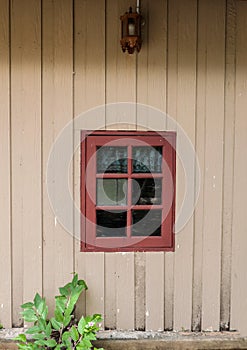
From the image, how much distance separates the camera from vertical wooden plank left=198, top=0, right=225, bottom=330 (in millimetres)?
2566

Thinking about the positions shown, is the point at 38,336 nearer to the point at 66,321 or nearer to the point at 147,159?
the point at 66,321

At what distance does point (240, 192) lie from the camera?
2.63m

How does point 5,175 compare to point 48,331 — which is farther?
point 5,175

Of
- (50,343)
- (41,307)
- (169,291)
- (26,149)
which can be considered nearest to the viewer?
(50,343)

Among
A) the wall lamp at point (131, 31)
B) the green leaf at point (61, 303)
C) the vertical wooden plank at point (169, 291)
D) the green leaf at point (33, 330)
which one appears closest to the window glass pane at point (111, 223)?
the vertical wooden plank at point (169, 291)

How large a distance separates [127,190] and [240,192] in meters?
0.74

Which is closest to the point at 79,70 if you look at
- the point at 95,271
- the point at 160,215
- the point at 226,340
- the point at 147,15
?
the point at 147,15

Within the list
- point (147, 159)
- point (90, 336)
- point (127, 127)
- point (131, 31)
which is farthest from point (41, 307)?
point (131, 31)

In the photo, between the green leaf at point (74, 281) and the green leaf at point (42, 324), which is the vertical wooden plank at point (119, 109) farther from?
the green leaf at point (42, 324)

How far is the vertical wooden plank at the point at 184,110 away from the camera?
255 cm

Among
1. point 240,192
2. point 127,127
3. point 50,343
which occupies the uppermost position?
point 127,127

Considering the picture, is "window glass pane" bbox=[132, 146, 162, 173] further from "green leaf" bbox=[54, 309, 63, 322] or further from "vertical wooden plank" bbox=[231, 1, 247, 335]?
"green leaf" bbox=[54, 309, 63, 322]

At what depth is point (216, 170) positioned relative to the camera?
8.57 feet

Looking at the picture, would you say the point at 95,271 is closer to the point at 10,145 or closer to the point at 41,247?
the point at 41,247
